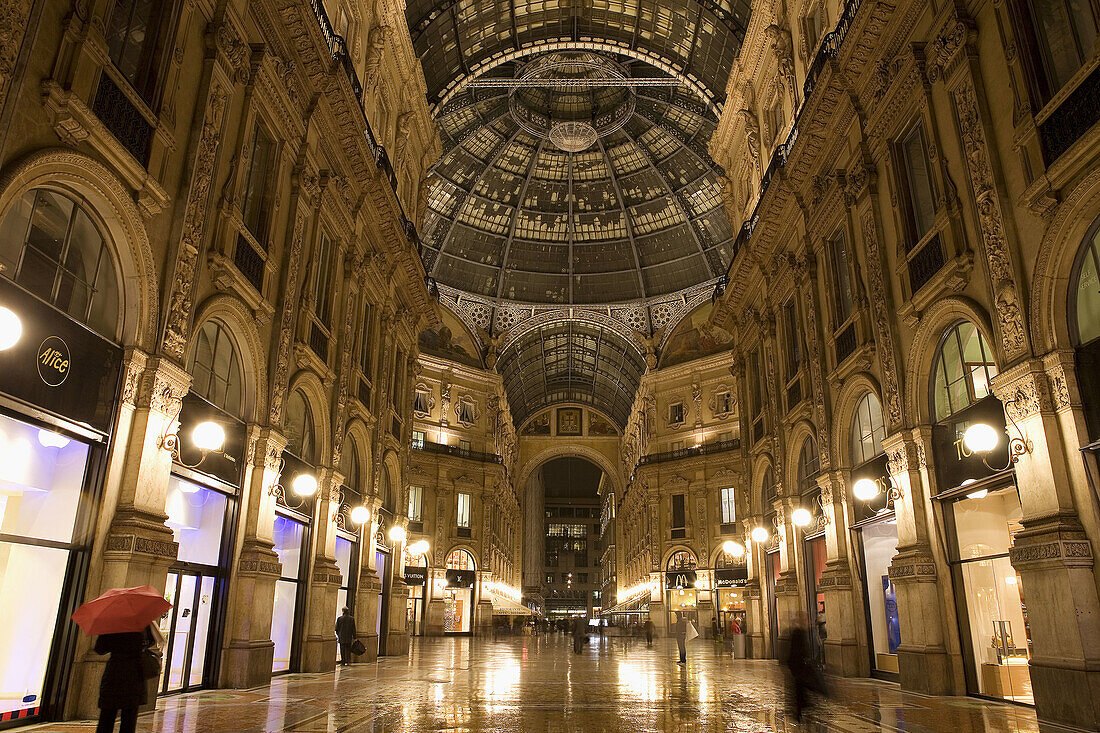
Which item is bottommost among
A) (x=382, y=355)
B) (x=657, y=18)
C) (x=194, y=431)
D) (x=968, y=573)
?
(x=968, y=573)

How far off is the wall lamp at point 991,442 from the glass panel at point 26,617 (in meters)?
12.7

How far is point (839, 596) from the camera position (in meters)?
17.2

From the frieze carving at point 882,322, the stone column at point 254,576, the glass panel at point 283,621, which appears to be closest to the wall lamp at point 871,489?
the frieze carving at point 882,322

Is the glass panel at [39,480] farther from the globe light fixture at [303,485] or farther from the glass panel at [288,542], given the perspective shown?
the glass panel at [288,542]

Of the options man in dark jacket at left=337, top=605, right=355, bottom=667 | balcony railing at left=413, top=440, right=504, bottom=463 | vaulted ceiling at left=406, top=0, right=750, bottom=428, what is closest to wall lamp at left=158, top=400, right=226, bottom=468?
man in dark jacket at left=337, top=605, right=355, bottom=667

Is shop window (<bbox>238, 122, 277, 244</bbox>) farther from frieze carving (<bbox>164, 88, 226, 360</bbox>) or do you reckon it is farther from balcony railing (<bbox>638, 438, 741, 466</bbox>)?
balcony railing (<bbox>638, 438, 741, 466</bbox>)

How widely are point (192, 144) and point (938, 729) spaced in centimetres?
1335

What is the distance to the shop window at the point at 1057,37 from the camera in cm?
983

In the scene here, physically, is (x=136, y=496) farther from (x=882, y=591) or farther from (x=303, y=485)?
(x=882, y=591)

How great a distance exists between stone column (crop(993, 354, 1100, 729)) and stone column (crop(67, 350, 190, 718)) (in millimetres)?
11800

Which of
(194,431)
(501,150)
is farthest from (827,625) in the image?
(501,150)

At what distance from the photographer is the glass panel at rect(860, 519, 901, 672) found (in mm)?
15703

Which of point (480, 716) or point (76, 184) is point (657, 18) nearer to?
point (76, 184)

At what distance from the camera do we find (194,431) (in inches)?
471
